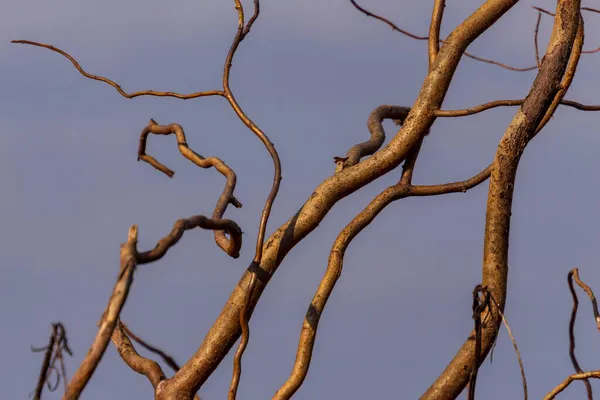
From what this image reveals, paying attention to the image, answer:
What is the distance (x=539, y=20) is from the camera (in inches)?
174

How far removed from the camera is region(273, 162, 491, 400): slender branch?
3596 millimetres

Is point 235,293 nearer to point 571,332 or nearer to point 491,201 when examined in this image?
point 491,201

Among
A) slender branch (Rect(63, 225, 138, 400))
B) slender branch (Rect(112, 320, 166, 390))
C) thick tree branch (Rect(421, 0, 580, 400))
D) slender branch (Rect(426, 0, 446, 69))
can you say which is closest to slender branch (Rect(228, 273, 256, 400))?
slender branch (Rect(112, 320, 166, 390))

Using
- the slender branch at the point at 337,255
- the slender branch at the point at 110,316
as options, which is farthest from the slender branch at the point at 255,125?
the slender branch at the point at 110,316

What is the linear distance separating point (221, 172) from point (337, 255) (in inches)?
20.3

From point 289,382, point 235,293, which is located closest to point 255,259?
point 235,293

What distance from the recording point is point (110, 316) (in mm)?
2447

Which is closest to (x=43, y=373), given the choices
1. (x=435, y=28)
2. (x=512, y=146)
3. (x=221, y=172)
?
(x=221, y=172)

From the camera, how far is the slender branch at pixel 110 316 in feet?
8.05

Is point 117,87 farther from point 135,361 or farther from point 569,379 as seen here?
point 569,379

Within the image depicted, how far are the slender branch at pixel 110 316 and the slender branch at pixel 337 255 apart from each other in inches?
46.4

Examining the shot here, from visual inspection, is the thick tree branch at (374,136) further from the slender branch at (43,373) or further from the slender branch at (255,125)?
the slender branch at (43,373)

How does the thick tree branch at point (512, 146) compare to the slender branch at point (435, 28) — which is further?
the slender branch at point (435, 28)

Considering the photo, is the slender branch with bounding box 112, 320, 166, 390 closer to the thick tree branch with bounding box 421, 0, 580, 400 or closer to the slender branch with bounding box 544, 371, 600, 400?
the thick tree branch with bounding box 421, 0, 580, 400
